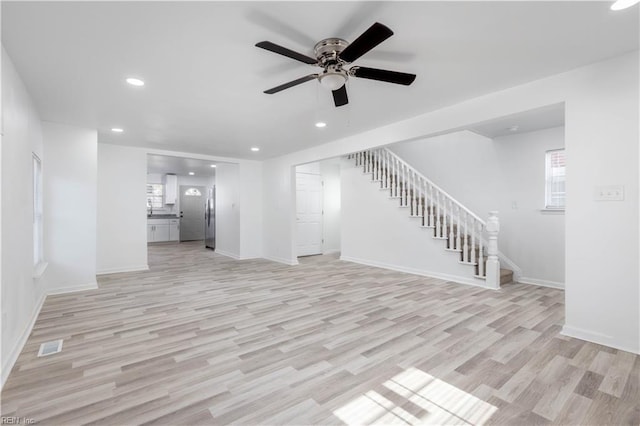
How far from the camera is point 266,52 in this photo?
232 cm

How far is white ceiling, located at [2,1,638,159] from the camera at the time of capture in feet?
6.11

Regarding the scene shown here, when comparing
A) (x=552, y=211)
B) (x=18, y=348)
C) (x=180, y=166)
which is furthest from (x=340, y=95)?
(x=180, y=166)

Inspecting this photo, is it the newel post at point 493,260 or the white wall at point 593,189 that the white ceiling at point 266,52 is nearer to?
the white wall at point 593,189

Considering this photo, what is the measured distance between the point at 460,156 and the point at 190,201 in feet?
31.6

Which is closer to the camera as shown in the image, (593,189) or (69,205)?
(593,189)

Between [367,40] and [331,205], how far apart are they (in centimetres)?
655

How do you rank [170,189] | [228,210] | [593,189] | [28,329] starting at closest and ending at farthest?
[593,189], [28,329], [228,210], [170,189]

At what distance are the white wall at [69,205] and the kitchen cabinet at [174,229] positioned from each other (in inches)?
266

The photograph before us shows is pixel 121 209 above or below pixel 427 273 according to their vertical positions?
above

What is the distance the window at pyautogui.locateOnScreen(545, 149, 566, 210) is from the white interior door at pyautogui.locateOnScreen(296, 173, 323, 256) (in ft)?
16.0

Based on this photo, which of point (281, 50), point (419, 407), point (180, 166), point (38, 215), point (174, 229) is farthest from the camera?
point (174, 229)

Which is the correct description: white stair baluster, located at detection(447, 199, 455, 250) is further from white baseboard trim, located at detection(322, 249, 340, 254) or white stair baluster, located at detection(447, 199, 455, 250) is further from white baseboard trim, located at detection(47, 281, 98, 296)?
white baseboard trim, located at detection(47, 281, 98, 296)

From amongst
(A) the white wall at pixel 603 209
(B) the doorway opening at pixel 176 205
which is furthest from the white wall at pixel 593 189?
(B) the doorway opening at pixel 176 205

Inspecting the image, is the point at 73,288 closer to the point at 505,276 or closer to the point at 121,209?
the point at 121,209
